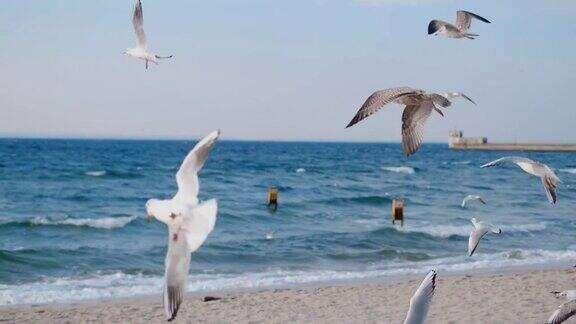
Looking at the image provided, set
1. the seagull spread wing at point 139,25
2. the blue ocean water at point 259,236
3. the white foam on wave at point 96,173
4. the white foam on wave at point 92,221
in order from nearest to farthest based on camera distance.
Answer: the seagull spread wing at point 139,25
the blue ocean water at point 259,236
the white foam on wave at point 92,221
the white foam on wave at point 96,173

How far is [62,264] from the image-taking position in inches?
615

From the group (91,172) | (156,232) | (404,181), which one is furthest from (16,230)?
(404,181)

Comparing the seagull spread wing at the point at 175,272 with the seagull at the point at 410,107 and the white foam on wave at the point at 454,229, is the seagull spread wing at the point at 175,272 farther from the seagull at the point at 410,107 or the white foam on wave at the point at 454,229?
the white foam on wave at the point at 454,229

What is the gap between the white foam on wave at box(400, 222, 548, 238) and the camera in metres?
20.9

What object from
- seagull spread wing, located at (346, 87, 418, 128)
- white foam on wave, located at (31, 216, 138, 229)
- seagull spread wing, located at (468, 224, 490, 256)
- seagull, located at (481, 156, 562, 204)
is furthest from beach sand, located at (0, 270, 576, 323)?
white foam on wave, located at (31, 216, 138, 229)

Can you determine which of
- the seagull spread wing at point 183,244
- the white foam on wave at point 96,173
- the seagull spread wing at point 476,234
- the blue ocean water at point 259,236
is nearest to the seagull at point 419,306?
the seagull spread wing at point 183,244

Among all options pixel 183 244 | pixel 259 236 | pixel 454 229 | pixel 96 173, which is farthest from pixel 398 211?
pixel 96 173

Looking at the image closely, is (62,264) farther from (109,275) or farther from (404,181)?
(404,181)

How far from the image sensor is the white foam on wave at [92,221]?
21.8 m

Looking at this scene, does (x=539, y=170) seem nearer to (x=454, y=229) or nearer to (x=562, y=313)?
(x=562, y=313)

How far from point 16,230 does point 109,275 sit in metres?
7.67

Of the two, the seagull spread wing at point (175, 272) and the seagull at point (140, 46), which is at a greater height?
the seagull at point (140, 46)

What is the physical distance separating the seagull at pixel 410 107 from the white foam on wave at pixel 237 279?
7309mm

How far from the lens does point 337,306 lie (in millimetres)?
11352
